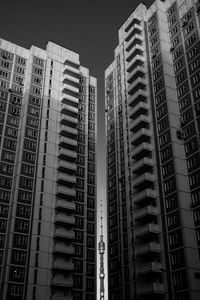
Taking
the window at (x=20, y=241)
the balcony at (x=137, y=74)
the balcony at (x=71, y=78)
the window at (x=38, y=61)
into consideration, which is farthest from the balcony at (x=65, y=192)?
the window at (x=38, y=61)

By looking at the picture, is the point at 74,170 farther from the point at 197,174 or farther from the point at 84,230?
the point at 197,174

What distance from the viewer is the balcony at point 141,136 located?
7038 cm

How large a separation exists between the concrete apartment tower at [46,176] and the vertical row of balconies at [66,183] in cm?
18

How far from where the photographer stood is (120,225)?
2788 inches

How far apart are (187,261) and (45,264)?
24355mm

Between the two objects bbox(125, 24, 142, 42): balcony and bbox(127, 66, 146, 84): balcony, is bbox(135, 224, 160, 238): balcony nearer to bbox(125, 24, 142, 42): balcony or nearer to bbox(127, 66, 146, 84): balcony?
bbox(127, 66, 146, 84): balcony

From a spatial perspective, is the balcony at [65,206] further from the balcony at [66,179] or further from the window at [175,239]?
the window at [175,239]

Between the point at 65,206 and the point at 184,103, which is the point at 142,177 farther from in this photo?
the point at 65,206

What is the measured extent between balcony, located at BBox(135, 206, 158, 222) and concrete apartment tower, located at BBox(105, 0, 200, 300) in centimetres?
16

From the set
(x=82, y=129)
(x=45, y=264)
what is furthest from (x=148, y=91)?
(x=45, y=264)

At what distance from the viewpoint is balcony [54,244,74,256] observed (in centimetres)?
6634

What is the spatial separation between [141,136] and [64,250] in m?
24.5

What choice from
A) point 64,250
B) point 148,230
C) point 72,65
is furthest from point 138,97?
point 64,250

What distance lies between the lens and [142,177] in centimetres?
6606
